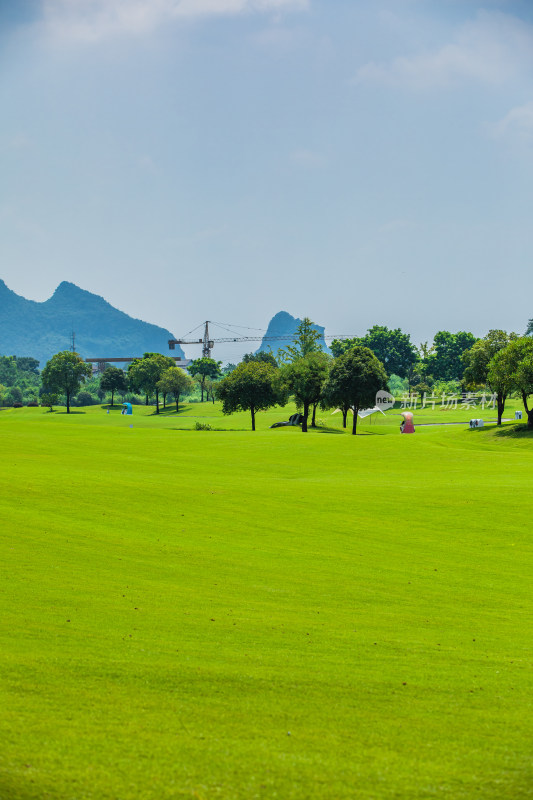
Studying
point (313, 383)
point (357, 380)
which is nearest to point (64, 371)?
point (313, 383)

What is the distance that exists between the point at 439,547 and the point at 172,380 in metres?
131

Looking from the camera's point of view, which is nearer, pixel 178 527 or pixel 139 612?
pixel 139 612

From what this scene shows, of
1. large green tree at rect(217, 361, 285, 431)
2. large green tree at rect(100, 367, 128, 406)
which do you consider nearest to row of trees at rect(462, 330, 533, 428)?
large green tree at rect(217, 361, 285, 431)

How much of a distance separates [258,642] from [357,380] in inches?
2623

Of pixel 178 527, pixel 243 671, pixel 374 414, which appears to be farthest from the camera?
pixel 374 414

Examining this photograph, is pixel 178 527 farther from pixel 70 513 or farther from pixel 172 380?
pixel 172 380

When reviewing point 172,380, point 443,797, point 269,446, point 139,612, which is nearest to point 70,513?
point 139,612

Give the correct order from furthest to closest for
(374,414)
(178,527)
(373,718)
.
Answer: (374,414)
(178,527)
(373,718)

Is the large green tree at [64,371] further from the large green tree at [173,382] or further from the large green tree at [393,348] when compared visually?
the large green tree at [393,348]

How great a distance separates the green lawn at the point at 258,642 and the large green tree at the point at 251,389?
5685 centimetres

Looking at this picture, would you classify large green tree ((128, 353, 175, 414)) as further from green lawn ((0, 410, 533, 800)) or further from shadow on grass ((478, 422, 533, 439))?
green lawn ((0, 410, 533, 800))

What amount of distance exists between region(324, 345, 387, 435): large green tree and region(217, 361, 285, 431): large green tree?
9.12m

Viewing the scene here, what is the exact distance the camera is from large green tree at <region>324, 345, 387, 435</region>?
3012 inches

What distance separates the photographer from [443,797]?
274 inches
